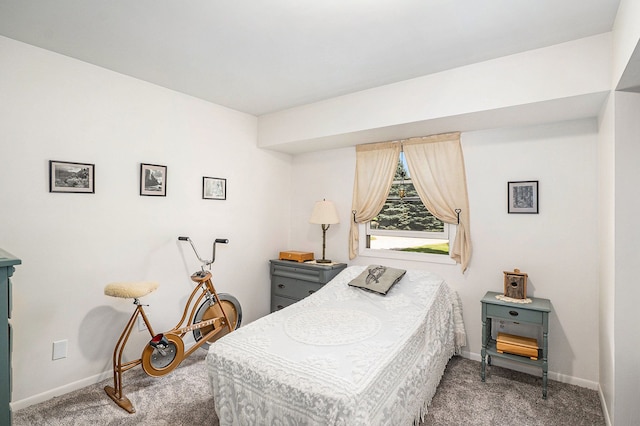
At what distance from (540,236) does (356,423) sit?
2413 millimetres

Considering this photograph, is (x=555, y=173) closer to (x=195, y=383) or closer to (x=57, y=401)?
(x=195, y=383)

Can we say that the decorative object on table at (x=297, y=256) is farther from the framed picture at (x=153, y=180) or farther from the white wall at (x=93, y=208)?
the framed picture at (x=153, y=180)

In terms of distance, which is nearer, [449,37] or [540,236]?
[449,37]

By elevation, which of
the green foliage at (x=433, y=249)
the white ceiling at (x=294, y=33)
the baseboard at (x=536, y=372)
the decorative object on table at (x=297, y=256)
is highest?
the white ceiling at (x=294, y=33)

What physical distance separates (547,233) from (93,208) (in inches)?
154

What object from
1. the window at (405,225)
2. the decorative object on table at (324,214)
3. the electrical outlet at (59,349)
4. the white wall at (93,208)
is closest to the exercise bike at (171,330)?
the white wall at (93,208)

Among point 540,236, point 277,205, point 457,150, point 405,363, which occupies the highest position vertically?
point 457,150

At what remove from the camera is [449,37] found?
2238mm

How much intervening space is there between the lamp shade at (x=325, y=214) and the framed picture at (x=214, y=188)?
108cm

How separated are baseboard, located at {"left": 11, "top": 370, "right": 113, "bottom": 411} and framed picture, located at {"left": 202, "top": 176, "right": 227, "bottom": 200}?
1837mm

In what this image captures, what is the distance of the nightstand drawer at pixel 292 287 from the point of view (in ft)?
12.5

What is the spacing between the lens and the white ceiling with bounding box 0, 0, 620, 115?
193 cm

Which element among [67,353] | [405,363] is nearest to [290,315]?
[405,363]

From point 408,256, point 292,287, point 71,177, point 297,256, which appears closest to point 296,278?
point 292,287
